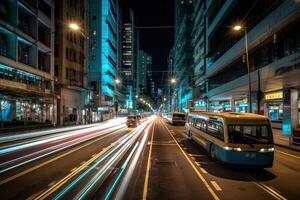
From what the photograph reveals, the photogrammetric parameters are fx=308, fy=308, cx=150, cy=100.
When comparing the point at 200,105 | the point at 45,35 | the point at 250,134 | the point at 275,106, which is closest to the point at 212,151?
the point at 250,134

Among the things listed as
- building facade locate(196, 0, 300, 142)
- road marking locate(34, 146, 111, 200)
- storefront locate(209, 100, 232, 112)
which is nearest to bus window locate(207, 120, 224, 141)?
road marking locate(34, 146, 111, 200)

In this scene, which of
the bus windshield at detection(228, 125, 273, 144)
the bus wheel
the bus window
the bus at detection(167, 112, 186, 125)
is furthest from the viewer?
the bus at detection(167, 112, 186, 125)

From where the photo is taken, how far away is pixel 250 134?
12820mm

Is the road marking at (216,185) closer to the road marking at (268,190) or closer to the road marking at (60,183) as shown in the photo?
the road marking at (268,190)

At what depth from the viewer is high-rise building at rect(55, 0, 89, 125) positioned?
5438cm

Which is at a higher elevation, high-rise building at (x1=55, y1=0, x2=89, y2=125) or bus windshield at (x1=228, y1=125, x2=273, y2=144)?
high-rise building at (x1=55, y1=0, x2=89, y2=125)

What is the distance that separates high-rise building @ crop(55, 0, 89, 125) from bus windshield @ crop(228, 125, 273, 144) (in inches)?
1621

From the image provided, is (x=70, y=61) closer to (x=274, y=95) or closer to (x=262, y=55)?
(x=262, y=55)

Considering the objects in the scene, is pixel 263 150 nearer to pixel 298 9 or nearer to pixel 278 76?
pixel 298 9

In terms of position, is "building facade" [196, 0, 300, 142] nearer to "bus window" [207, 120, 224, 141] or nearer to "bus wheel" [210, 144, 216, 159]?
"bus window" [207, 120, 224, 141]

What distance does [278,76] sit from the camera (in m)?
28.5

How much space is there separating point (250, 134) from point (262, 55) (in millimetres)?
28562

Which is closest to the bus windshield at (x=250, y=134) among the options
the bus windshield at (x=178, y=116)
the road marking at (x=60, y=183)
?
the road marking at (x=60, y=183)

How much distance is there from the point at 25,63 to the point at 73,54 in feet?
56.0
